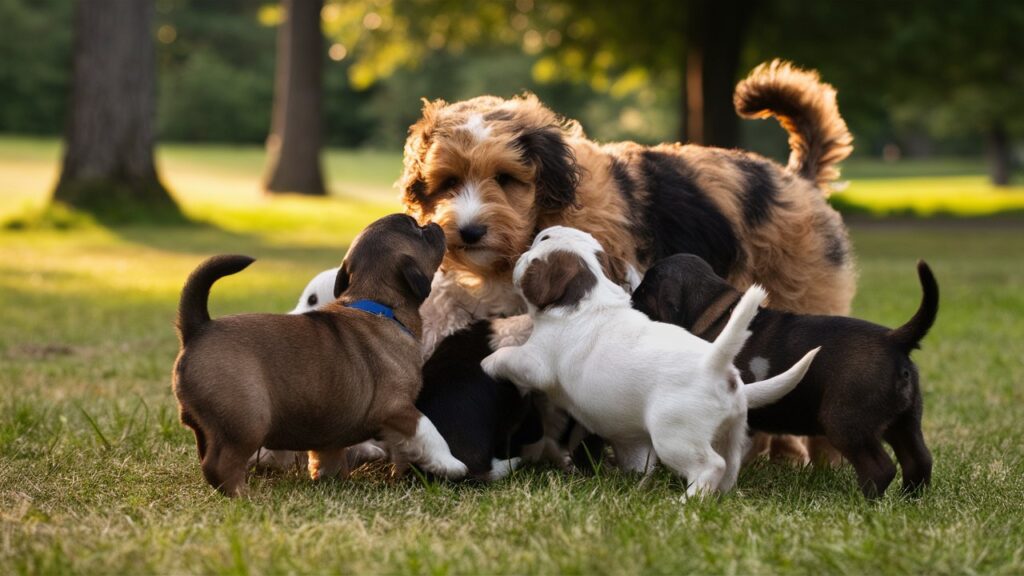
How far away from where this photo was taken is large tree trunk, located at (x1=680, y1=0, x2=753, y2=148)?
20.4 m

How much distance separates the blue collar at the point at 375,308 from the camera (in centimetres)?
475

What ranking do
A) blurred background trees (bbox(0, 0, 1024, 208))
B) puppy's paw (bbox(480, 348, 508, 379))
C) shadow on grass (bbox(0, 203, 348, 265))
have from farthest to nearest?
blurred background trees (bbox(0, 0, 1024, 208)), shadow on grass (bbox(0, 203, 348, 265)), puppy's paw (bbox(480, 348, 508, 379))

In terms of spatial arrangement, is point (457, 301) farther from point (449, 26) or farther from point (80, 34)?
point (449, 26)

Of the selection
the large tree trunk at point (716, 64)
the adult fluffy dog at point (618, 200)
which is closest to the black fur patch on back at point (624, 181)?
the adult fluffy dog at point (618, 200)

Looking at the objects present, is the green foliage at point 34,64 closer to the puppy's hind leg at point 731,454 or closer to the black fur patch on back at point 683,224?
the black fur patch on back at point 683,224

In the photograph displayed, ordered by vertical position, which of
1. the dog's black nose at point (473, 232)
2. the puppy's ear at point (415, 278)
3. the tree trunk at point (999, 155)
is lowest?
the tree trunk at point (999, 155)

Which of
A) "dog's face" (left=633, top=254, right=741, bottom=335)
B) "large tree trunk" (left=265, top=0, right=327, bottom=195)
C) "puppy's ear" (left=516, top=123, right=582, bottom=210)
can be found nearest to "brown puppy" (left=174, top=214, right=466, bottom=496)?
"puppy's ear" (left=516, top=123, right=582, bottom=210)

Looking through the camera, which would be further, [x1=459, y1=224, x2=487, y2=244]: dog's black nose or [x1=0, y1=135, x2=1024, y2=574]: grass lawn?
[x1=459, y1=224, x2=487, y2=244]: dog's black nose

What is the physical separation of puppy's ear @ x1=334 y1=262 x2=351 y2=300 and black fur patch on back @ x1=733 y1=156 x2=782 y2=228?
6.62 ft

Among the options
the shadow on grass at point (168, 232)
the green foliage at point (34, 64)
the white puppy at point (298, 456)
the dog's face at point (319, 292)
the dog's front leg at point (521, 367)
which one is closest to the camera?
the dog's front leg at point (521, 367)

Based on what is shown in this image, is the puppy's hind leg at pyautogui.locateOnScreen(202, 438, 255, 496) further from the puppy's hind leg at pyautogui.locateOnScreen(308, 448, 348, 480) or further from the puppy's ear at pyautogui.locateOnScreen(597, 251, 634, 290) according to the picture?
the puppy's ear at pyautogui.locateOnScreen(597, 251, 634, 290)

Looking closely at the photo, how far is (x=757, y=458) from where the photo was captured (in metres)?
5.60

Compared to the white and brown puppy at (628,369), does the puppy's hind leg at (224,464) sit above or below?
below

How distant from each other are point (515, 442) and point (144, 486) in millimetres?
1583
